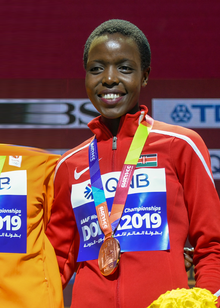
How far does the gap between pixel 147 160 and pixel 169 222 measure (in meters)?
0.22

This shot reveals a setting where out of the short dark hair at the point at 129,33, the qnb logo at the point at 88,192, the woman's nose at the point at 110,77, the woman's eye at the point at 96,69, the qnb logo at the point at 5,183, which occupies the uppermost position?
the short dark hair at the point at 129,33

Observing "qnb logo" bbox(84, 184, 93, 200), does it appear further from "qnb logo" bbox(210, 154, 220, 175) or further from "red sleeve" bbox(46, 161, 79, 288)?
"qnb logo" bbox(210, 154, 220, 175)

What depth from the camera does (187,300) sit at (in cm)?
96

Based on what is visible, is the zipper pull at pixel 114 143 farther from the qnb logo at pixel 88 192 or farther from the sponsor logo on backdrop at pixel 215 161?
A: the sponsor logo on backdrop at pixel 215 161

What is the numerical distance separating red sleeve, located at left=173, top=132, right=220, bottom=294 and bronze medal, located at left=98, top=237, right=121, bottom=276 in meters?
0.25

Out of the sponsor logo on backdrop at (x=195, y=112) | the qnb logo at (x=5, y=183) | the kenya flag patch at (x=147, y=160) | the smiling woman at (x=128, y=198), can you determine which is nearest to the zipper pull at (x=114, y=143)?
the smiling woman at (x=128, y=198)

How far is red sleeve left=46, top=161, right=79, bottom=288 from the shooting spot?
1522mm

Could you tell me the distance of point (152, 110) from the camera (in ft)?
8.44

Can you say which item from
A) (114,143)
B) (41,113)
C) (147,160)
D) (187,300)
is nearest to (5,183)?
(114,143)

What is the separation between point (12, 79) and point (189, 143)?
64.3 inches

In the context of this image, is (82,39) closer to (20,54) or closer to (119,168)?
(20,54)

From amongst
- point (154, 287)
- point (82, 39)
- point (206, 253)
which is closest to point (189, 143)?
point (206, 253)

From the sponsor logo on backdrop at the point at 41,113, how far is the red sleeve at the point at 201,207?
53.0 inches

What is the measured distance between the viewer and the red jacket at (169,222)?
121 centimetres
